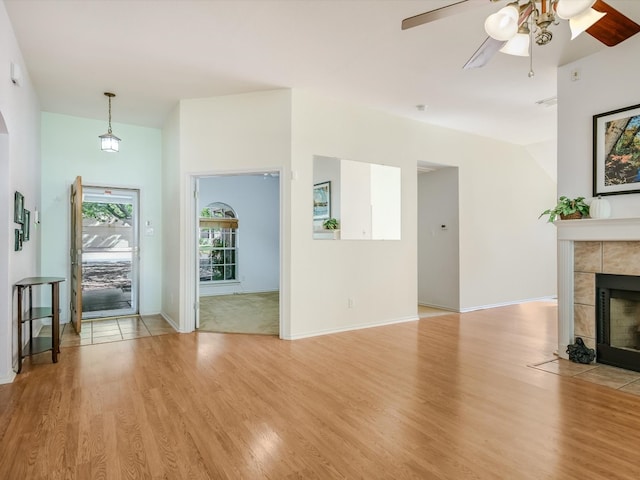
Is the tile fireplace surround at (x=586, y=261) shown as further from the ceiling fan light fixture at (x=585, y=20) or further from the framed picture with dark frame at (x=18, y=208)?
the framed picture with dark frame at (x=18, y=208)

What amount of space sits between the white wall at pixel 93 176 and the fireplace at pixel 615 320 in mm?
5803

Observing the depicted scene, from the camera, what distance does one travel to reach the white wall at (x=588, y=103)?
3.34 m

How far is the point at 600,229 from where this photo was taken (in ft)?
11.4

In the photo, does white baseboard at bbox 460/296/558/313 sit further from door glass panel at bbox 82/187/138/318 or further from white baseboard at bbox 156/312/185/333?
door glass panel at bbox 82/187/138/318

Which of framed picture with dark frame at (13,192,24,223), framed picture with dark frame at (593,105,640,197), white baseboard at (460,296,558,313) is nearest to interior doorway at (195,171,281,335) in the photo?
white baseboard at (460,296,558,313)

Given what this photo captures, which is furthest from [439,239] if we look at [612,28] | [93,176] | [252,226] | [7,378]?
[7,378]

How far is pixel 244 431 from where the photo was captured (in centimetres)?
233

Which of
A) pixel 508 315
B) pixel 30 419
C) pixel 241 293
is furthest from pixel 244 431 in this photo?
pixel 241 293

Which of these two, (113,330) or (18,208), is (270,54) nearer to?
(18,208)

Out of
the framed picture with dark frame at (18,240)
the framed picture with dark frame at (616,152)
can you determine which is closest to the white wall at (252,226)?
the framed picture with dark frame at (18,240)

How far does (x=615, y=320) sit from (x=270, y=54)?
165 inches

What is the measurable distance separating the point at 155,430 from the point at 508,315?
5.34 meters

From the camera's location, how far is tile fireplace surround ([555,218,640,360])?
11.0ft

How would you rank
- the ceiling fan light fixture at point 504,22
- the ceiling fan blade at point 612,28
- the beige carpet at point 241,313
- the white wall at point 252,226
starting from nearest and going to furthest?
the ceiling fan light fixture at point 504,22 < the ceiling fan blade at point 612,28 < the beige carpet at point 241,313 < the white wall at point 252,226
